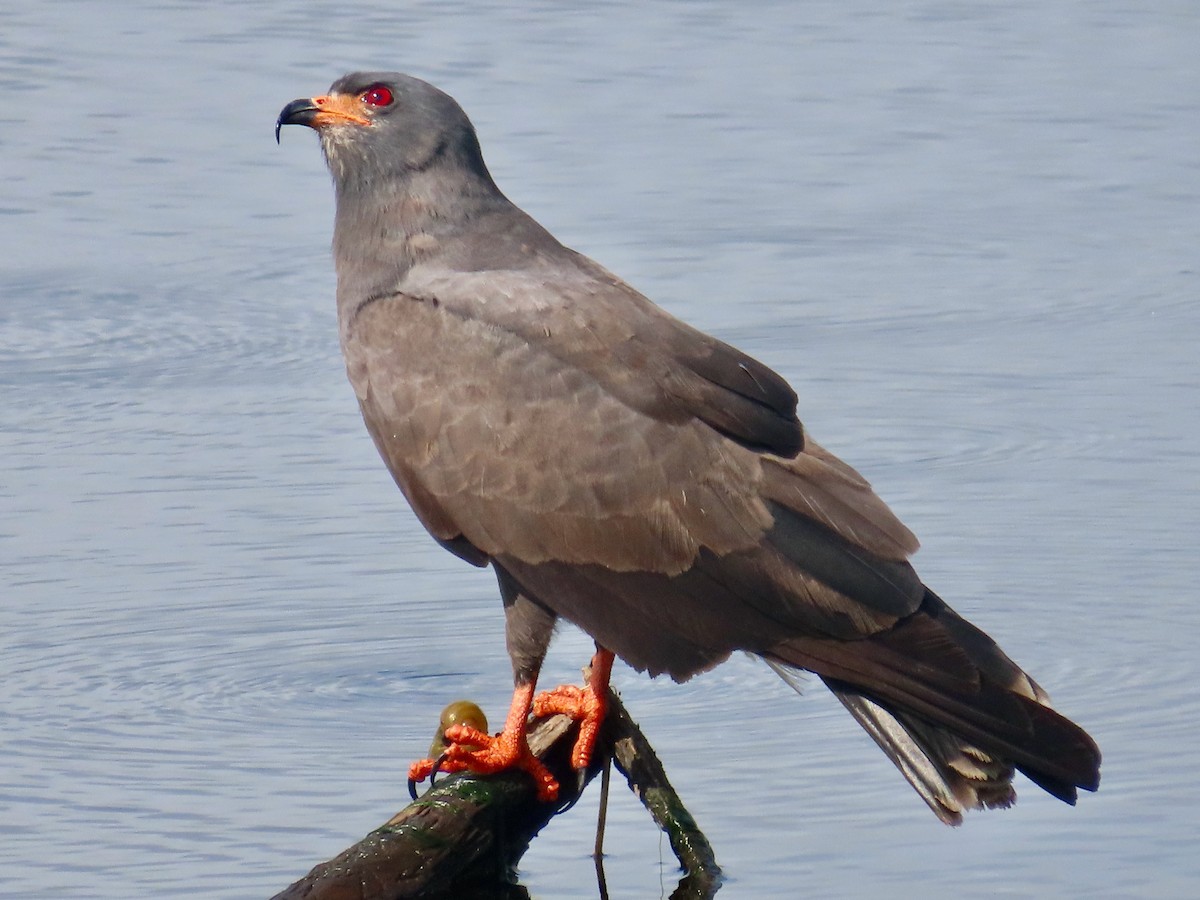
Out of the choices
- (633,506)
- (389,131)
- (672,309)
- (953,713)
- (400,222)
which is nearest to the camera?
(953,713)

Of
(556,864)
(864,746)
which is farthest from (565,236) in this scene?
(556,864)

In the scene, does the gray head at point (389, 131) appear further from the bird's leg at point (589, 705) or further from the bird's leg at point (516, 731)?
the bird's leg at point (589, 705)

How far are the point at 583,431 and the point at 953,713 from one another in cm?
122

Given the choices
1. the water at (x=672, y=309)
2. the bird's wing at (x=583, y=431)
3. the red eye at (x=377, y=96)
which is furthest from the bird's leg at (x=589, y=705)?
the red eye at (x=377, y=96)

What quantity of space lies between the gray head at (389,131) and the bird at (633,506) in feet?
0.44

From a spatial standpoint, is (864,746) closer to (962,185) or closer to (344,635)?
(344,635)

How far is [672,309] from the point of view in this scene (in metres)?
10.6

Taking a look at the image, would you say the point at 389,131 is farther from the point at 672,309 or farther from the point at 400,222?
the point at 672,309

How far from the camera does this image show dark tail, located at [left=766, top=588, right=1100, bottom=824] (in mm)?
5594

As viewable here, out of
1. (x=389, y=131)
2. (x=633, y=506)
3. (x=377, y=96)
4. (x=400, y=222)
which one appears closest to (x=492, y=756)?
(x=633, y=506)

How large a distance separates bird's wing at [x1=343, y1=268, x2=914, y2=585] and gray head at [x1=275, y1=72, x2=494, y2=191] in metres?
0.52

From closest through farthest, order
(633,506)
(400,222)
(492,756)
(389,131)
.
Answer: (492,756) → (633,506) → (400,222) → (389,131)

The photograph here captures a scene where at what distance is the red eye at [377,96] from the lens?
7046 millimetres

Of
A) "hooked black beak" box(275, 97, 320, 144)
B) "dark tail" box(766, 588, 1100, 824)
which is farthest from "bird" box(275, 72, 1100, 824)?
"hooked black beak" box(275, 97, 320, 144)
